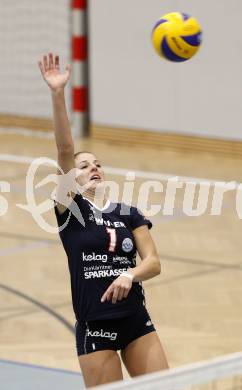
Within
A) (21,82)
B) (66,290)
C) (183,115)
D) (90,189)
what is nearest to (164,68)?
(183,115)

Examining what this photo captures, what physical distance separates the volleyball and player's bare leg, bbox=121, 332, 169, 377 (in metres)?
4.44

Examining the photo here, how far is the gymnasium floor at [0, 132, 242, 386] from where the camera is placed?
9.90m

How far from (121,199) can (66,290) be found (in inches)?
159

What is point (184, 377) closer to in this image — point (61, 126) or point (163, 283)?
point (61, 126)

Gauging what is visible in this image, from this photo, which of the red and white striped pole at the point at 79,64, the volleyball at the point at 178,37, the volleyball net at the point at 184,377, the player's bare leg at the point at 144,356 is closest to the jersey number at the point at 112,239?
the player's bare leg at the point at 144,356

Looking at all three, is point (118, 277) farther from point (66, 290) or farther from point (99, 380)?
point (66, 290)

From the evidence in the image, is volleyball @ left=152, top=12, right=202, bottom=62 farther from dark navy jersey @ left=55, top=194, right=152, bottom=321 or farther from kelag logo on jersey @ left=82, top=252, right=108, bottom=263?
kelag logo on jersey @ left=82, top=252, right=108, bottom=263

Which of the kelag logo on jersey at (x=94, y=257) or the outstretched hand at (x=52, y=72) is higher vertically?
the outstretched hand at (x=52, y=72)

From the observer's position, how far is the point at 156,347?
6.89 metres

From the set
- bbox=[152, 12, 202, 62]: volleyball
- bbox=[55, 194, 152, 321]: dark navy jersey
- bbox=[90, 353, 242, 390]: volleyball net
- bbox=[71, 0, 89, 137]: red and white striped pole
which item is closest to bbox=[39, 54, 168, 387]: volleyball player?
bbox=[55, 194, 152, 321]: dark navy jersey

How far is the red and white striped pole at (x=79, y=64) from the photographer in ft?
65.1

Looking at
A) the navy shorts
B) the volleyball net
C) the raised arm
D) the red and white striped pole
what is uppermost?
the raised arm

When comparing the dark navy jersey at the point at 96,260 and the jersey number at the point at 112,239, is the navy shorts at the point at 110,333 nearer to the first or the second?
the dark navy jersey at the point at 96,260

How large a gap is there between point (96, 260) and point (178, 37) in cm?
434
